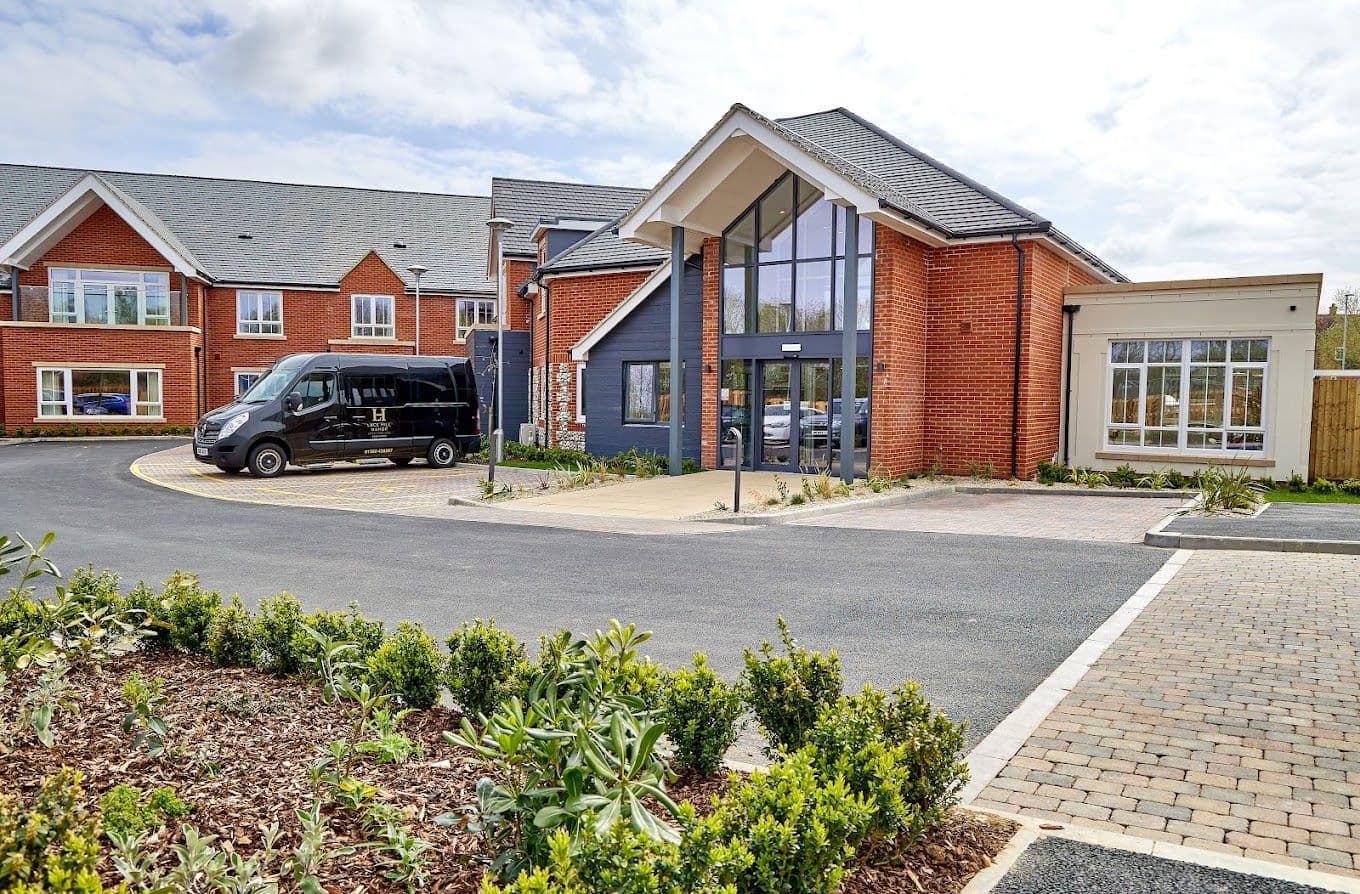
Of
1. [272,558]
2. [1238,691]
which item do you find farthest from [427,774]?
[272,558]

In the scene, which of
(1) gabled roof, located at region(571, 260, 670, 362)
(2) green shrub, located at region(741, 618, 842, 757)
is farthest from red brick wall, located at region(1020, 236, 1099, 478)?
(2) green shrub, located at region(741, 618, 842, 757)

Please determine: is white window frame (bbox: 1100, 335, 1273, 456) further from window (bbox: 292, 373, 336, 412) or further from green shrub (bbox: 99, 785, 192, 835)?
green shrub (bbox: 99, 785, 192, 835)

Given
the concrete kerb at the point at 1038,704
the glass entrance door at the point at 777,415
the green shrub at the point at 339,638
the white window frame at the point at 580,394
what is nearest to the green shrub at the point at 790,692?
the concrete kerb at the point at 1038,704

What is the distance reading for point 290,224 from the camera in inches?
1594

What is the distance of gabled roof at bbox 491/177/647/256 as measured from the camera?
31281 millimetres

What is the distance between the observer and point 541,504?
1565 cm

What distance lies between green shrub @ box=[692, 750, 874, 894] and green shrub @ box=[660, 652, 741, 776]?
906 mm

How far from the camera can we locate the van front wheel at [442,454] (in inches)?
888

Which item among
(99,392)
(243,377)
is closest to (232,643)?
(99,392)

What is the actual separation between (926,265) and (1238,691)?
14408 millimetres

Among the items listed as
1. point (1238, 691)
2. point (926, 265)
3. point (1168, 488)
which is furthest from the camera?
point (926, 265)

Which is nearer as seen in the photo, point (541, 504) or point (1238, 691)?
point (1238, 691)

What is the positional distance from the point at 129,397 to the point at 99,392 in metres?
0.93

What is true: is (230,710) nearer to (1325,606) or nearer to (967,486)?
(1325,606)
